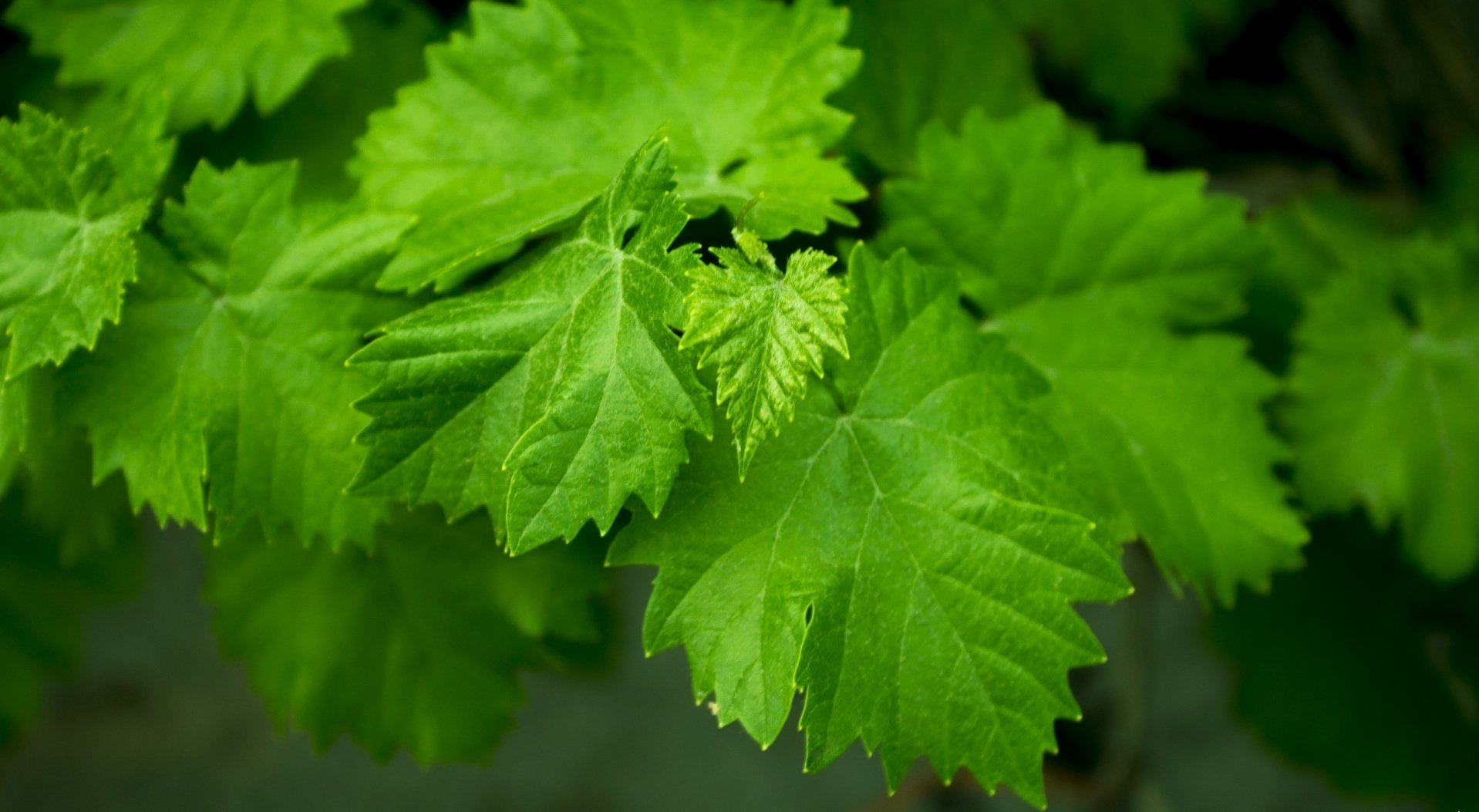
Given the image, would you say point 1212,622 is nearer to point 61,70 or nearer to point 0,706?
point 61,70

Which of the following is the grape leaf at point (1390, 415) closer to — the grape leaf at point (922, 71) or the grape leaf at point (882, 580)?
the grape leaf at point (922, 71)

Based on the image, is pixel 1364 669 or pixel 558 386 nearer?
pixel 558 386

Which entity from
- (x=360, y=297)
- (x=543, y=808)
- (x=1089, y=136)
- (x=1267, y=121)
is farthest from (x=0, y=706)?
(x=1267, y=121)

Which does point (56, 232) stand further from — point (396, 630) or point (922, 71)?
point (922, 71)

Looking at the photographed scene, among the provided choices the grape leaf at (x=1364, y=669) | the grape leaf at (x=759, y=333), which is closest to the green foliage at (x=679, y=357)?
the grape leaf at (x=759, y=333)

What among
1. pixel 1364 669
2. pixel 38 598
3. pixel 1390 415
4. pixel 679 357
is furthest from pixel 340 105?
pixel 1364 669
